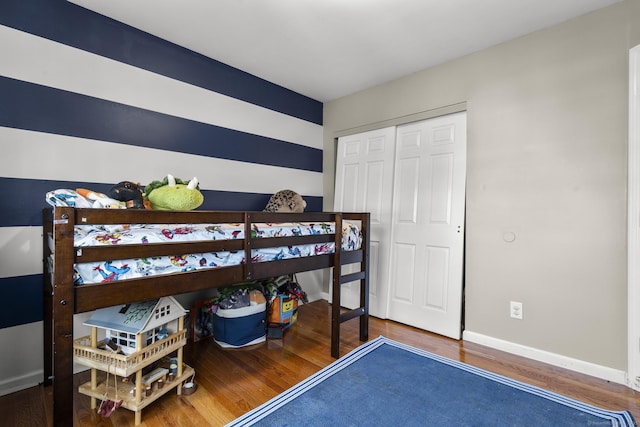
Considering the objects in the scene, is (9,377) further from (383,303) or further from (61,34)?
(383,303)

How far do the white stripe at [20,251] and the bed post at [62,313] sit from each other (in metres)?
1.01

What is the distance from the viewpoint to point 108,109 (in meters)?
2.05

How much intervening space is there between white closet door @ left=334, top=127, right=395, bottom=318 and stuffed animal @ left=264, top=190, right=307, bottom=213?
2.32 feet

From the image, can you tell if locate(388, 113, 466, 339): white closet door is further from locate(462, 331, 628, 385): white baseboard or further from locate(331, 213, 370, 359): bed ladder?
locate(331, 213, 370, 359): bed ladder

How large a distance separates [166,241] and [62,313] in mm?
431

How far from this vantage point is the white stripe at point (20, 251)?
1.72 meters

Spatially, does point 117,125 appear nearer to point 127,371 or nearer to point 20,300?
point 20,300

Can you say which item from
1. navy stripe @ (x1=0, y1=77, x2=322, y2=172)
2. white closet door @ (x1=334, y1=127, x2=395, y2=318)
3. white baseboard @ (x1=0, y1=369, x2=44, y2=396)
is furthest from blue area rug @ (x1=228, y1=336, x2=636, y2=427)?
navy stripe @ (x1=0, y1=77, x2=322, y2=172)

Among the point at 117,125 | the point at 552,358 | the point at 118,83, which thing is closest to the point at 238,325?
the point at 117,125

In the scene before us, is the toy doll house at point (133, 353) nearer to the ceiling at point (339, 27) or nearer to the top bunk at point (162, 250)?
the top bunk at point (162, 250)

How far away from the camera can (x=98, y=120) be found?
2.01 meters

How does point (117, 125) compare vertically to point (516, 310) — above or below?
above

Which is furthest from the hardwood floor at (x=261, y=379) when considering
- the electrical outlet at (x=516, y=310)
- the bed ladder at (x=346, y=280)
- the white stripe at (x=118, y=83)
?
the white stripe at (x=118, y=83)

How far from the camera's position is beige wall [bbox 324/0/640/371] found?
188cm
